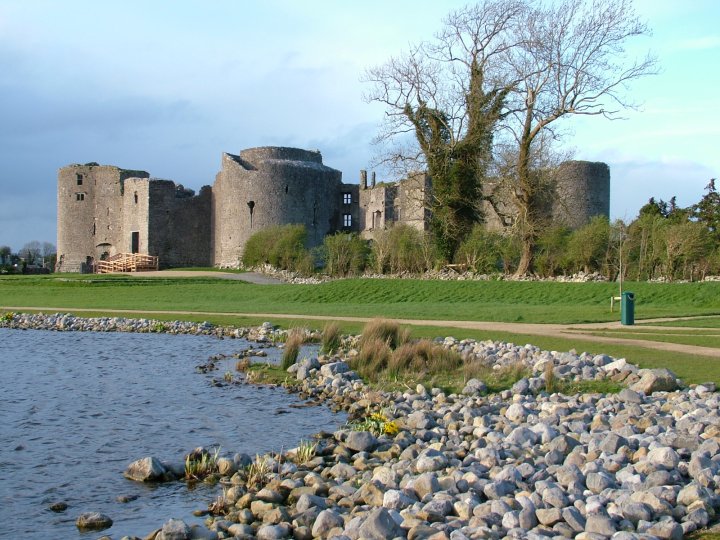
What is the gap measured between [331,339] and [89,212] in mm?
47168

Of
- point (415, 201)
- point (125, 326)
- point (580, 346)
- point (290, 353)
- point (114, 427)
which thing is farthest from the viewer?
point (415, 201)

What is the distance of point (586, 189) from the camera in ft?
170

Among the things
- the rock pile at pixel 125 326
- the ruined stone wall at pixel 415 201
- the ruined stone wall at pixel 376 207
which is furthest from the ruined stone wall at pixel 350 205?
the rock pile at pixel 125 326

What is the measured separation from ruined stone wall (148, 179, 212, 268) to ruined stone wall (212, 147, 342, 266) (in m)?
2.45

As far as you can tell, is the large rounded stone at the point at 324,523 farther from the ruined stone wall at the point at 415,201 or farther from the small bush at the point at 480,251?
the ruined stone wall at the point at 415,201

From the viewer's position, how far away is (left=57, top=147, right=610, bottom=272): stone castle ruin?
5312cm

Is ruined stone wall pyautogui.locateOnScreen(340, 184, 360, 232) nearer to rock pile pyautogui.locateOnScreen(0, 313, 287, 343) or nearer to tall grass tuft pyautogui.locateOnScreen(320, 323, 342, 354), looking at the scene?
rock pile pyautogui.locateOnScreen(0, 313, 287, 343)

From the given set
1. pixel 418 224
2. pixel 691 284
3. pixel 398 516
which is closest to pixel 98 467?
pixel 398 516

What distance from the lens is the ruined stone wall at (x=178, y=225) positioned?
186 ft

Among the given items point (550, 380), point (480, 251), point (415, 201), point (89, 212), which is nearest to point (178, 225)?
point (89, 212)

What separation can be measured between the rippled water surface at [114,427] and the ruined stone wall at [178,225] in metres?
39.8

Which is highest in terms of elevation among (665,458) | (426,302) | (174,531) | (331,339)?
(426,302)

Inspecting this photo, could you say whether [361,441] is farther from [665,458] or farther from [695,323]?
[695,323]

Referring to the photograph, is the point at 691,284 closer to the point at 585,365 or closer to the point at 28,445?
the point at 585,365
